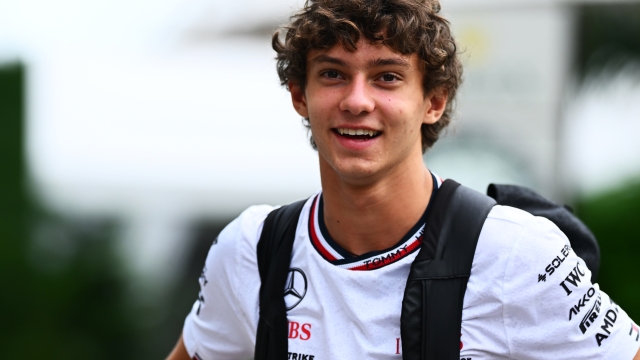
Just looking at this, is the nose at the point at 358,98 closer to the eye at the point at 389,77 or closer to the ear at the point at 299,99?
the eye at the point at 389,77

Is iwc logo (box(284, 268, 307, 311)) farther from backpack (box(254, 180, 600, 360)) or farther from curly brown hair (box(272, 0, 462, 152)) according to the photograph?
curly brown hair (box(272, 0, 462, 152))

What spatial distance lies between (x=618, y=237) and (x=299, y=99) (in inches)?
187

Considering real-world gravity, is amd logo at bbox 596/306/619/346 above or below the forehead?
below

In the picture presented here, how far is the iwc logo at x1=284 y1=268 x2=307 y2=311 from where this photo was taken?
3.29m

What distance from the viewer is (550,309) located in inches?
115

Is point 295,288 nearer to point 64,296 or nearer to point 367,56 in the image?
point 367,56

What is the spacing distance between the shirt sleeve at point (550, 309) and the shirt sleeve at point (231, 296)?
1.01 meters

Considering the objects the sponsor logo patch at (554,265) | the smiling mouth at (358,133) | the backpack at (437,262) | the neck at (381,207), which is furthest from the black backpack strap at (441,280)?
the smiling mouth at (358,133)

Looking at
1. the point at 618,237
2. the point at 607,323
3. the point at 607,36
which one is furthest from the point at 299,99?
the point at 607,36

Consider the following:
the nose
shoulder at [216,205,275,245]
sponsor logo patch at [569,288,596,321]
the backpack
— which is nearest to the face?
the nose

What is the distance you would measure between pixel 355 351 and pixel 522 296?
0.60m

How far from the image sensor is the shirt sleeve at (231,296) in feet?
11.4

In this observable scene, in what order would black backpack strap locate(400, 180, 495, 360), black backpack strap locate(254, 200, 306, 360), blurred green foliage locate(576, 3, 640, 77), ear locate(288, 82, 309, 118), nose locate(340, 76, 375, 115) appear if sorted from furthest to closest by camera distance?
blurred green foliage locate(576, 3, 640, 77)
ear locate(288, 82, 309, 118)
black backpack strap locate(254, 200, 306, 360)
nose locate(340, 76, 375, 115)
black backpack strap locate(400, 180, 495, 360)

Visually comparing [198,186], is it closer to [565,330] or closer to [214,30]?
[214,30]
